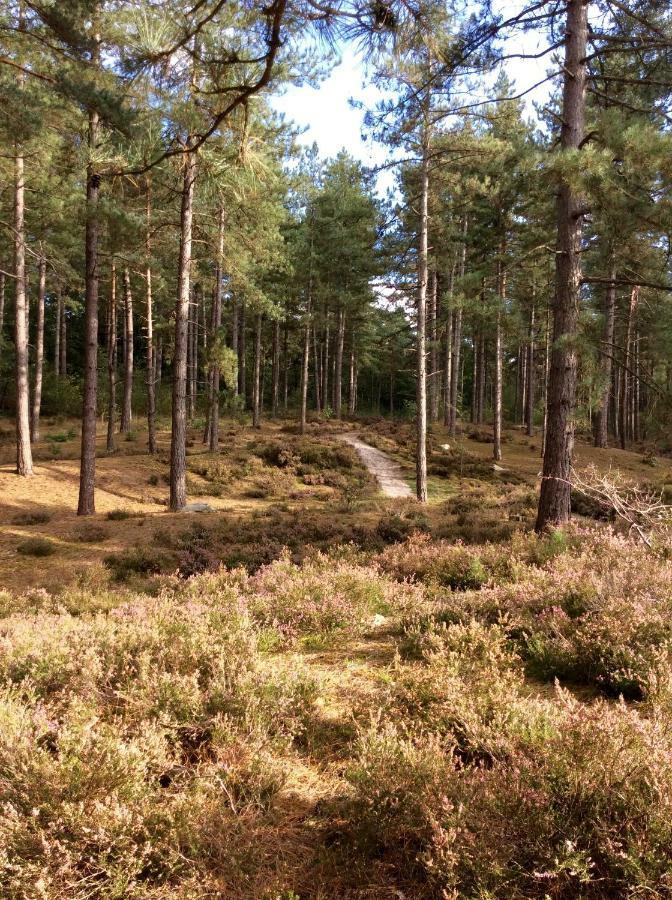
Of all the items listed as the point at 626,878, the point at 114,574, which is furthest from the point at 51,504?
the point at 626,878

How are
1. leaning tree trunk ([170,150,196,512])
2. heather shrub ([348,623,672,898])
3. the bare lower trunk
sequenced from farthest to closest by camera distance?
leaning tree trunk ([170,150,196,512]) → the bare lower trunk → heather shrub ([348,623,672,898])

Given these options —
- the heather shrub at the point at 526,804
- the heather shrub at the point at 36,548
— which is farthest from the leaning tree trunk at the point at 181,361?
the heather shrub at the point at 526,804

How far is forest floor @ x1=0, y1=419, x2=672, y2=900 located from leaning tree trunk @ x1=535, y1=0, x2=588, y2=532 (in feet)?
4.94

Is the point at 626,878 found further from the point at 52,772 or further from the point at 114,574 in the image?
the point at 114,574

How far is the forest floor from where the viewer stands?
6.82 ft

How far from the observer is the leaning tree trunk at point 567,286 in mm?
8453

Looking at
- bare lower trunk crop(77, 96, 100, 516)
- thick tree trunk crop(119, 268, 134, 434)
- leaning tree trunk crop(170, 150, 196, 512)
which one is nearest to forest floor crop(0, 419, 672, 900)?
bare lower trunk crop(77, 96, 100, 516)

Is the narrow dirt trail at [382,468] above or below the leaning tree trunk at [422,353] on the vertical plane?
below

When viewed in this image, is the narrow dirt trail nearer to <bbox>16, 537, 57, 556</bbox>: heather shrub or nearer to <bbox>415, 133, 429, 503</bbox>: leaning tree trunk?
<bbox>415, 133, 429, 503</bbox>: leaning tree trunk

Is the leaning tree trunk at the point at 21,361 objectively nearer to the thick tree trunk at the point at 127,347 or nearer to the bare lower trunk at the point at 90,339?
the thick tree trunk at the point at 127,347

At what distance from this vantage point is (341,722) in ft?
11.1

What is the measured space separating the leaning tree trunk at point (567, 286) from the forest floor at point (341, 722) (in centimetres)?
150

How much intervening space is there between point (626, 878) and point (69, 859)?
87.8 inches

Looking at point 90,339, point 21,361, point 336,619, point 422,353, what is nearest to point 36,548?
point 90,339
